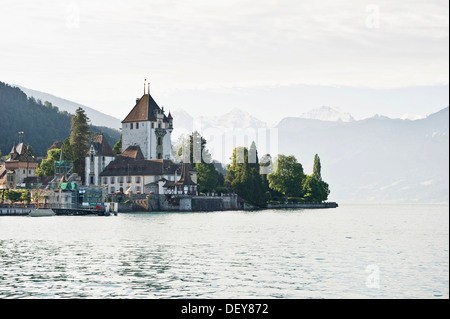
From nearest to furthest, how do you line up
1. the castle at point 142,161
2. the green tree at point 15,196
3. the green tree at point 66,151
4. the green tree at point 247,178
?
1. the green tree at point 15,196
2. the castle at point 142,161
3. the green tree at point 66,151
4. the green tree at point 247,178

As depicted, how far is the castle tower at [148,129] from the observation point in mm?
173625

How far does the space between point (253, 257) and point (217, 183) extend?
408 ft

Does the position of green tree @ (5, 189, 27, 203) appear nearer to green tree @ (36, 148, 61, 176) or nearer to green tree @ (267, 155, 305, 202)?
green tree @ (36, 148, 61, 176)

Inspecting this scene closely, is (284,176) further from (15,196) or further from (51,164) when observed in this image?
(15,196)

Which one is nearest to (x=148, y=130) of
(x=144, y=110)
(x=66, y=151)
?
(x=144, y=110)

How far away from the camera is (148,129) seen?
17362 cm

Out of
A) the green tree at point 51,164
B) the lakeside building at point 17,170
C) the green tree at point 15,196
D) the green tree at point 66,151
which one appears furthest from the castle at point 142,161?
the green tree at point 15,196

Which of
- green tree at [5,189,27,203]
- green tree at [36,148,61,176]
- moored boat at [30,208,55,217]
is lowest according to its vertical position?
moored boat at [30,208,55,217]

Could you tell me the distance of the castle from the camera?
155125mm

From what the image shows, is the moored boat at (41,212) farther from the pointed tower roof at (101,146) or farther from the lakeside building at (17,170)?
the lakeside building at (17,170)

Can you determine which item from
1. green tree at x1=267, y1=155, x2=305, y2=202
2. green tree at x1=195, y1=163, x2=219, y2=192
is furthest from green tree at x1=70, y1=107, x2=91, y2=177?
green tree at x1=267, y1=155, x2=305, y2=202

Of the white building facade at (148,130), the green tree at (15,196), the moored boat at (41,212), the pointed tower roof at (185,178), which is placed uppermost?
the white building facade at (148,130)
